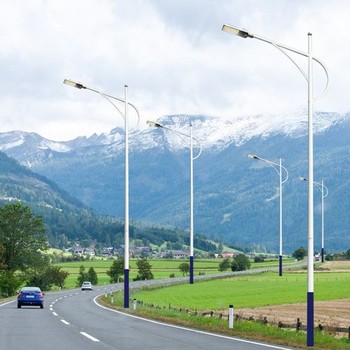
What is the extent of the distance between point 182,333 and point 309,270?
6.82 m

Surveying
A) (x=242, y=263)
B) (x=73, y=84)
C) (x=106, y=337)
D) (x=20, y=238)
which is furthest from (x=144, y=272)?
(x=106, y=337)

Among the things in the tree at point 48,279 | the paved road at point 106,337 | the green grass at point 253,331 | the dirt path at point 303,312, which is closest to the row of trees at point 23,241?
the tree at point 48,279

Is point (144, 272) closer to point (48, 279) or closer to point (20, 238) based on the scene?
point (48, 279)

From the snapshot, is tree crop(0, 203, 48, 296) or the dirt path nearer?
the dirt path

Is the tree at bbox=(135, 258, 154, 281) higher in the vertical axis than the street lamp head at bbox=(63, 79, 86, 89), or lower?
lower

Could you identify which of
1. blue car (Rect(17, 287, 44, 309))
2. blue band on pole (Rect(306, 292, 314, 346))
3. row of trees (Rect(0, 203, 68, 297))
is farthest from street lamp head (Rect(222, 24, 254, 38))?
row of trees (Rect(0, 203, 68, 297))

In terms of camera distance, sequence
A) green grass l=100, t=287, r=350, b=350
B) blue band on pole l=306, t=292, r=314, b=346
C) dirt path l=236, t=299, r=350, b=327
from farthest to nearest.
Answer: dirt path l=236, t=299, r=350, b=327, green grass l=100, t=287, r=350, b=350, blue band on pole l=306, t=292, r=314, b=346

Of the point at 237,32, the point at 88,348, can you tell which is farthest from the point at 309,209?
the point at 88,348

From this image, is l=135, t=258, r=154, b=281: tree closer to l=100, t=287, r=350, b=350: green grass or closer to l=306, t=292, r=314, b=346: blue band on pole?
l=100, t=287, r=350, b=350: green grass

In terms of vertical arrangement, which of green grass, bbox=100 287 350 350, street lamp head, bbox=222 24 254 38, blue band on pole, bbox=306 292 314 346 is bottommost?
green grass, bbox=100 287 350 350

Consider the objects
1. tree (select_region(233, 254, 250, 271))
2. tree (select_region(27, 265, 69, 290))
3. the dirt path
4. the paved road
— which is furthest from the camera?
tree (select_region(233, 254, 250, 271))

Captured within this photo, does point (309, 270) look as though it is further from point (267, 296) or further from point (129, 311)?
point (267, 296)

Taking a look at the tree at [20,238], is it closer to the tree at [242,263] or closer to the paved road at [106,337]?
the tree at [242,263]

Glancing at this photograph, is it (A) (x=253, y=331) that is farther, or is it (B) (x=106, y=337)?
(A) (x=253, y=331)
